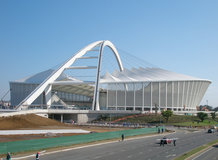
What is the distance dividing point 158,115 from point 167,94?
13.0 meters

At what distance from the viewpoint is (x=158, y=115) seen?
85.8 metres

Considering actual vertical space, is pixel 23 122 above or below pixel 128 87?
below

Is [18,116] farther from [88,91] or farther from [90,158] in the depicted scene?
[88,91]

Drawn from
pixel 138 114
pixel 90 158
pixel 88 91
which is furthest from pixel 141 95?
pixel 90 158

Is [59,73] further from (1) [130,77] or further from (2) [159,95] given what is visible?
Answer: (2) [159,95]

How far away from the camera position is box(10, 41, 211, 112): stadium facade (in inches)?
3777

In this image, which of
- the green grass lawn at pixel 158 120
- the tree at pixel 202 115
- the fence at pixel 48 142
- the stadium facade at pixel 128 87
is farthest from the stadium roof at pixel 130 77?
the fence at pixel 48 142

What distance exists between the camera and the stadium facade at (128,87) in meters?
95.9

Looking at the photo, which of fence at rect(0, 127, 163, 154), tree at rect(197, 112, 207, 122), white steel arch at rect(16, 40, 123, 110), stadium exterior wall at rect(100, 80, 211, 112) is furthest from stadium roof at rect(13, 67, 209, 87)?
fence at rect(0, 127, 163, 154)

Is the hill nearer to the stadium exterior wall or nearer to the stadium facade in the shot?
the stadium facade

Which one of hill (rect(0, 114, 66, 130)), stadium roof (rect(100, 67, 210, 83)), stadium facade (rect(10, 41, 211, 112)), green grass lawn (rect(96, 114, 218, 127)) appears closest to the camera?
hill (rect(0, 114, 66, 130))

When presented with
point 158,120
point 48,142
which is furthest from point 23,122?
point 158,120

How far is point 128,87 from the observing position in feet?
333

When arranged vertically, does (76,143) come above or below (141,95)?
below
